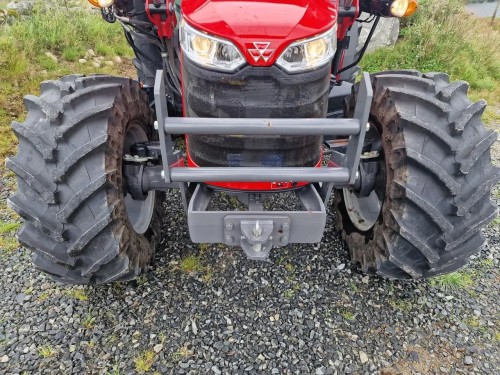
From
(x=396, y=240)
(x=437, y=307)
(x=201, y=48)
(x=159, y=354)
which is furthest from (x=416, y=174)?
(x=159, y=354)

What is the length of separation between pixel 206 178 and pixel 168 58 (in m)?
1.55

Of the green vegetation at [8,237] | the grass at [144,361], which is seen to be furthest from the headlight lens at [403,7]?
the green vegetation at [8,237]

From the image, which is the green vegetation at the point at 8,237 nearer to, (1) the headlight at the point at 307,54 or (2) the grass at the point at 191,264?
(2) the grass at the point at 191,264

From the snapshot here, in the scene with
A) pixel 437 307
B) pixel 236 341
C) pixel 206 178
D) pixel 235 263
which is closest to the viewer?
pixel 206 178

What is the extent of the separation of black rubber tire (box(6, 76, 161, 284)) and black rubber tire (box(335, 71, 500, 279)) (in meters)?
1.49

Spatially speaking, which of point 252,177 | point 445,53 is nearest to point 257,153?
point 252,177

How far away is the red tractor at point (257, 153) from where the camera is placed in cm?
204

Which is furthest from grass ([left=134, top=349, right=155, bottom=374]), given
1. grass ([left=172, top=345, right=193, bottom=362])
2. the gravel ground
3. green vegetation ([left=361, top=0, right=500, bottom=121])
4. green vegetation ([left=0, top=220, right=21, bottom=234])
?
green vegetation ([left=361, top=0, right=500, bottom=121])

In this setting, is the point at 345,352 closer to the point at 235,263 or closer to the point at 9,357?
the point at 235,263

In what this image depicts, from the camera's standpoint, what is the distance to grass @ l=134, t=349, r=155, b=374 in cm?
247

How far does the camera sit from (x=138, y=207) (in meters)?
3.25

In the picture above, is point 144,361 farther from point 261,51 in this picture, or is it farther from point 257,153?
point 261,51

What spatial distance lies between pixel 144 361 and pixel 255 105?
1540 millimetres

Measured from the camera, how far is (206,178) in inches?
82.0
